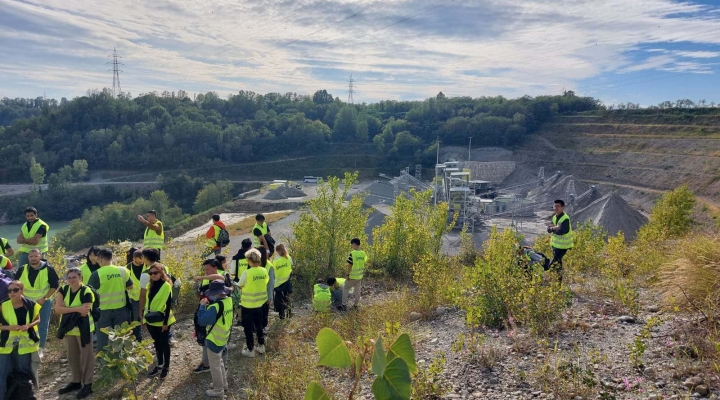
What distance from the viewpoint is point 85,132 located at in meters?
75.8

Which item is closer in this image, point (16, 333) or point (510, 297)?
point (16, 333)

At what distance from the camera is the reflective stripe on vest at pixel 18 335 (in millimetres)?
4773

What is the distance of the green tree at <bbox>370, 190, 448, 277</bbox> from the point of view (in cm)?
1049

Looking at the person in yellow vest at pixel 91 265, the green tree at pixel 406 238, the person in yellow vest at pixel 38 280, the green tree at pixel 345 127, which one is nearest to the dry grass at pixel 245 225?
the green tree at pixel 406 238

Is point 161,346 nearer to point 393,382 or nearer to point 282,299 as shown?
point 282,299

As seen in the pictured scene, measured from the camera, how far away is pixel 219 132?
75.5 meters

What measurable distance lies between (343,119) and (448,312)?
7926 centimetres

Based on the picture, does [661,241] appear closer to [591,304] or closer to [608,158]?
[591,304]

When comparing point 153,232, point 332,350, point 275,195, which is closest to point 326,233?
point 153,232

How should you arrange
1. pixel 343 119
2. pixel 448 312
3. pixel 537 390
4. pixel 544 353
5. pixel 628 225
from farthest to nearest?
pixel 343 119
pixel 628 225
pixel 448 312
pixel 544 353
pixel 537 390

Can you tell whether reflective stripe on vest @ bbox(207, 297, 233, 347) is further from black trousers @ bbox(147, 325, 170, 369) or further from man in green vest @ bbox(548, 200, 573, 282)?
man in green vest @ bbox(548, 200, 573, 282)

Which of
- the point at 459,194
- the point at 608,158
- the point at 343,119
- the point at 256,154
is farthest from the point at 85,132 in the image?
the point at 608,158

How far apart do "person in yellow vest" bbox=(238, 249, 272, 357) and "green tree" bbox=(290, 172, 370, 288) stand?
3398mm

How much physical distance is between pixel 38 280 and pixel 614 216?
2826 cm
